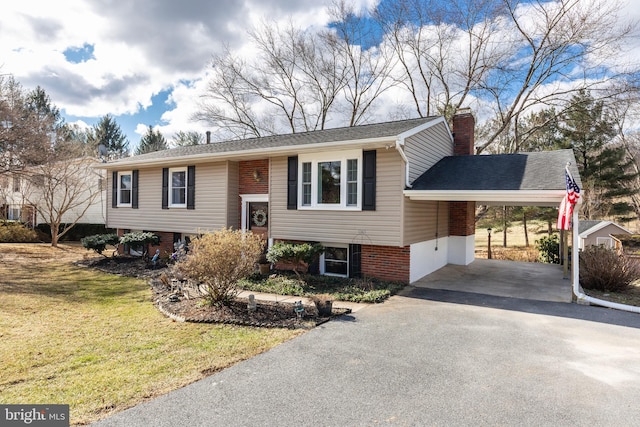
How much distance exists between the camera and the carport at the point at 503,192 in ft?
27.3

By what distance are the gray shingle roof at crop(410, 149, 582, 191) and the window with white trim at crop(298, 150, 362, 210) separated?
1.72 metres

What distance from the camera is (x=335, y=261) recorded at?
34.7 feet

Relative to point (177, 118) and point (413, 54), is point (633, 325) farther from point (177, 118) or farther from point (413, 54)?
point (177, 118)

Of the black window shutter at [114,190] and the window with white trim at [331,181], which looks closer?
the window with white trim at [331,181]

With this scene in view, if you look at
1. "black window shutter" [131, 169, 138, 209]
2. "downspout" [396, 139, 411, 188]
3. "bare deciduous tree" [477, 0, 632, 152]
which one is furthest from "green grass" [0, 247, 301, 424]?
"bare deciduous tree" [477, 0, 632, 152]

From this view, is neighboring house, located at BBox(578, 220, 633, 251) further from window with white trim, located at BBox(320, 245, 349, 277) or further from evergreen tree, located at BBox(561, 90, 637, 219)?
window with white trim, located at BBox(320, 245, 349, 277)

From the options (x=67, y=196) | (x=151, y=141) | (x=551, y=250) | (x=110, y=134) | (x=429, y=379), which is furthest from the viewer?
(x=151, y=141)

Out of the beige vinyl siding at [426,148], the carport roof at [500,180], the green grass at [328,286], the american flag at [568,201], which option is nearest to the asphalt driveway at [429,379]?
the green grass at [328,286]

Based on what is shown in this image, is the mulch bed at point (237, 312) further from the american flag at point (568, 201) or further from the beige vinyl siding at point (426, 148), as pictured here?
the american flag at point (568, 201)

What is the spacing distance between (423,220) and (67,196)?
22.3 metres

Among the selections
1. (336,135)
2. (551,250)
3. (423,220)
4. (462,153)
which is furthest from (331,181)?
(551,250)

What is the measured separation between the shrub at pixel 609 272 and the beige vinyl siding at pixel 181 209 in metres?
10.9

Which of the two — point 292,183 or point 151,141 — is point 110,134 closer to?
point 151,141

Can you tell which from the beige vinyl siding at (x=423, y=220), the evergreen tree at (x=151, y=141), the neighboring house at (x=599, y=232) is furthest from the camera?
the evergreen tree at (x=151, y=141)
